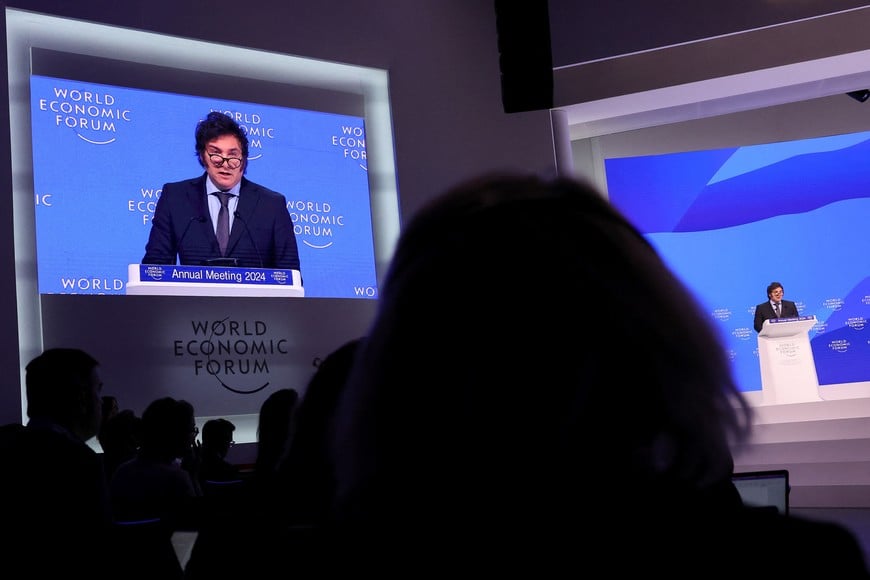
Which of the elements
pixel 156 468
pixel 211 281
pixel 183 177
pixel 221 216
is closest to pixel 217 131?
pixel 183 177

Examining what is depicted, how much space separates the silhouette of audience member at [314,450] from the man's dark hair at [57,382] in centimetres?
202

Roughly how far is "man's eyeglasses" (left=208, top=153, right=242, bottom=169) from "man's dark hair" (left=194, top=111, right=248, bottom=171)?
0.14 ft

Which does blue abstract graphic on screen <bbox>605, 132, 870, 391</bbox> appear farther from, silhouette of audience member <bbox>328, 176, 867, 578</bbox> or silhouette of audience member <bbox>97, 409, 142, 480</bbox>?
silhouette of audience member <bbox>328, 176, 867, 578</bbox>

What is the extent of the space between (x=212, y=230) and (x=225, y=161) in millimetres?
507

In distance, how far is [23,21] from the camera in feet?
18.8

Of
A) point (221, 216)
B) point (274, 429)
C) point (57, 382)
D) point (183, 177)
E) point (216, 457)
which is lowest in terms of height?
point (216, 457)

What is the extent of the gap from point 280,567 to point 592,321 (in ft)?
1.09

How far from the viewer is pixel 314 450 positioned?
96 cm

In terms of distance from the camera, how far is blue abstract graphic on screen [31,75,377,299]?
5648 mm

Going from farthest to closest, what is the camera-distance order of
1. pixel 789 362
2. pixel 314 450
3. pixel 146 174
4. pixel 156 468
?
pixel 789 362 → pixel 146 174 → pixel 156 468 → pixel 314 450

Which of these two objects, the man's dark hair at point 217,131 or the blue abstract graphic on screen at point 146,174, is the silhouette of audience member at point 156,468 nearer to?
the blue abstract graphic on screen at point 146,174

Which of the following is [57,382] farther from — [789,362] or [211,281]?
[789,362]

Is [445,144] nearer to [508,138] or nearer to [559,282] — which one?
[508,138]

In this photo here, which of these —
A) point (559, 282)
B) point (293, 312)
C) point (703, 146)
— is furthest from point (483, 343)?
point (703, 146)
